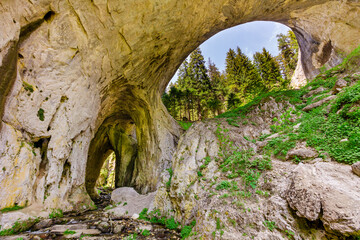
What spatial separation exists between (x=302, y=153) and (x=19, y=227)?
402 inches

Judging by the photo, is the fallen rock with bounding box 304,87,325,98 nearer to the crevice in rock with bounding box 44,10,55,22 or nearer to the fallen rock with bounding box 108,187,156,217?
the fallen rock with bounding box 108,187,156,217

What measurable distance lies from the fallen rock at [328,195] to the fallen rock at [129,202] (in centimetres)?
668

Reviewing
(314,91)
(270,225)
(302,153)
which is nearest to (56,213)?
(270,225)

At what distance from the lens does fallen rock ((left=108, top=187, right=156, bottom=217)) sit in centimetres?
858

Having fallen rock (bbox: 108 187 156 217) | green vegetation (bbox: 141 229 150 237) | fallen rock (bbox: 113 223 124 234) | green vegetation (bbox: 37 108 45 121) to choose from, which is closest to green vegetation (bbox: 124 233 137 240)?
green vegetation (bbox: 141 229 150 237)

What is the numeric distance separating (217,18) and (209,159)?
37.8 ft

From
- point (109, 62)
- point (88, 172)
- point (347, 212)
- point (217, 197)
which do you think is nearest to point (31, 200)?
point (217, 197)

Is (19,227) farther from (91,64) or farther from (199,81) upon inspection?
(199,81)

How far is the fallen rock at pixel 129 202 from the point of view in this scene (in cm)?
858

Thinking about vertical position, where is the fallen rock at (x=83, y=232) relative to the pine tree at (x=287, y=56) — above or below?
below

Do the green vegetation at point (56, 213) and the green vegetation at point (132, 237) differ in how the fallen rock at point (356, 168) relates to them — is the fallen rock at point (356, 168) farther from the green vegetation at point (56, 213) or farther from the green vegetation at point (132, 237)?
the green vegetation at point (56, 213)

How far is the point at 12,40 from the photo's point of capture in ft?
19.2

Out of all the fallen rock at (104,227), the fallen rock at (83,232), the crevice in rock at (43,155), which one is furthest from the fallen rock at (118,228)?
the crevice in rock at (43,155)

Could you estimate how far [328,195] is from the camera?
12.0 ft
